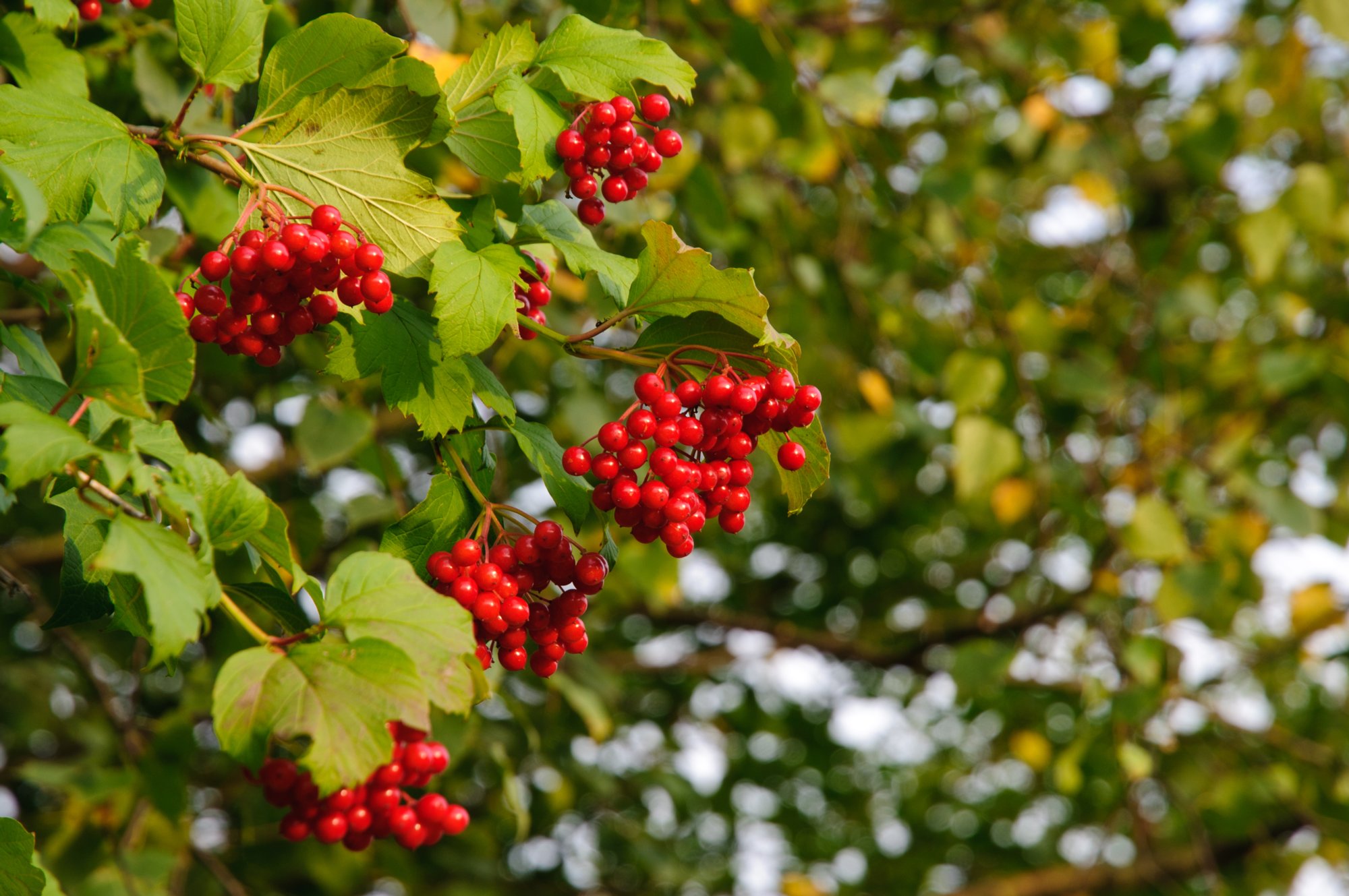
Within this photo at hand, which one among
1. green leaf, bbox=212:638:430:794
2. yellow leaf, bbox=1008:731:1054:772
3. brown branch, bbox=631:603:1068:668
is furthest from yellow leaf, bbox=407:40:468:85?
yellow leaf, bbox=1008:731:1054:772

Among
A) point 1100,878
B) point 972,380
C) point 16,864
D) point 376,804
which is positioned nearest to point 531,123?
point 376,804

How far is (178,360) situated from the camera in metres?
0.92

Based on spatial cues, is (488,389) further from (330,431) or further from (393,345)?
(330,431)

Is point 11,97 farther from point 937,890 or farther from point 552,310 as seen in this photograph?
point 937,890

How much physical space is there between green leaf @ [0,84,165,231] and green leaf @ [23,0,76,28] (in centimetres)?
19

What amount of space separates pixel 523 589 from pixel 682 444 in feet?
0.73

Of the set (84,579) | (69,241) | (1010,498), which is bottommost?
(1010,498)

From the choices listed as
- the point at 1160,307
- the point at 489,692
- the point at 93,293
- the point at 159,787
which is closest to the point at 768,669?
the point at 1160,307

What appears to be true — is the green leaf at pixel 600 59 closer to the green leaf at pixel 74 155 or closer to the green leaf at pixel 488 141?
the green leaf at pixel 488 141

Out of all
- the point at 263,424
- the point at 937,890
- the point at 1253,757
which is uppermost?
the point at 263,424

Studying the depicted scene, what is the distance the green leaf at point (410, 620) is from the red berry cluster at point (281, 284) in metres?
0.26

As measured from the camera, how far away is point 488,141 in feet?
3.79

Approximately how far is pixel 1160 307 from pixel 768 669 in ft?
7.59

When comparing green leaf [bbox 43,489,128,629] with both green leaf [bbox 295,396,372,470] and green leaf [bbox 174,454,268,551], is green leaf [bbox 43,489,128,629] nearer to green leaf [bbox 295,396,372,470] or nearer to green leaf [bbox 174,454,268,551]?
green leaf [bbox 174,454,268,551]
